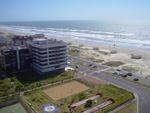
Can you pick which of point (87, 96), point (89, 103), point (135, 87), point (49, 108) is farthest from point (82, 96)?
point (135, 87)

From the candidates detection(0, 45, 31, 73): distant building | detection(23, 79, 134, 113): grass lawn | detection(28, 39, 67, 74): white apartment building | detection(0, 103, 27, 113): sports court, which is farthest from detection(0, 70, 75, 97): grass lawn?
detection(0, 103, 27, 113): sports court

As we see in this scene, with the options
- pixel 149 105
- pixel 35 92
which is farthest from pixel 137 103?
pixel 35 92

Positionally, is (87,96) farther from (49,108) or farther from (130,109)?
(130,109)

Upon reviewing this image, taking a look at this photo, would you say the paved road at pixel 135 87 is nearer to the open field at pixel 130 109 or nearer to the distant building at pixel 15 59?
the open field at pixel 130 109

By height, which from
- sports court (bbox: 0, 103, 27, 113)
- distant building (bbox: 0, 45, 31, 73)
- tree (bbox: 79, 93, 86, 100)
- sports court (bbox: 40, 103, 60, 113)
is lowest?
sports court (bbox: 0, 103, 27, 113)

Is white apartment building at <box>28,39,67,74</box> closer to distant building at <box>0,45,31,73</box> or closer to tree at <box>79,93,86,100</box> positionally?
distant building at <box>0,45,31,73</box>

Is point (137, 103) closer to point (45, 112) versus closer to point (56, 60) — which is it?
point (45, 112)
